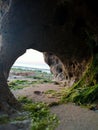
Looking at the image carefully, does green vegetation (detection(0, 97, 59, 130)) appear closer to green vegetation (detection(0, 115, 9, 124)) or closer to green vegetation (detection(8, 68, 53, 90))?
green vegetation (detection(0, 115, 9, 124))

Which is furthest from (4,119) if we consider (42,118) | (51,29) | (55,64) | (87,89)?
(55,64)

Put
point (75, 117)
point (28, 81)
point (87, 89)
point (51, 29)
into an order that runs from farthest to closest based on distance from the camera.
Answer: point (28, 81), point (51, 29), point (87, 89), point (75, 117)

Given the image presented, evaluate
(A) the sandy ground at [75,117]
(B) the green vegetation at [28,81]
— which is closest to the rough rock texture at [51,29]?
(A) the sandy ground at [75,117]

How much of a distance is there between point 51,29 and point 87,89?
302 cm

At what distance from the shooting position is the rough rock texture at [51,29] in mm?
9094

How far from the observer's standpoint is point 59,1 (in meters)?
9.49

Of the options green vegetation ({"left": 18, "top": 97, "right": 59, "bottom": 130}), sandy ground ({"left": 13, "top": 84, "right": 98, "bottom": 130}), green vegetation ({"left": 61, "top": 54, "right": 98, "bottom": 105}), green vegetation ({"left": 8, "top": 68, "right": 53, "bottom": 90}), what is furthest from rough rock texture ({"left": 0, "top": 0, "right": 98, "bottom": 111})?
green vegetation ({"left": 8, "top": 68, "right": 53, "bottom": 90})

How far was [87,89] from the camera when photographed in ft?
30.7

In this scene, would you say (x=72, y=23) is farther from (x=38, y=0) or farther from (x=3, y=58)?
(x=3, y=58)

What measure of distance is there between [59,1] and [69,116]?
15.0ft

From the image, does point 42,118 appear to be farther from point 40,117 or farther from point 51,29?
point 51,29

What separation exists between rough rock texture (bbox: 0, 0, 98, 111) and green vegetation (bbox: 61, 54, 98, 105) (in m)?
0.80

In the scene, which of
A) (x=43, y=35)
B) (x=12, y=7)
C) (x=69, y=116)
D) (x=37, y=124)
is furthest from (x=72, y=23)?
(x=37, y=124)

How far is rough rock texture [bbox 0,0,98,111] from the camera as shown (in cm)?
909
